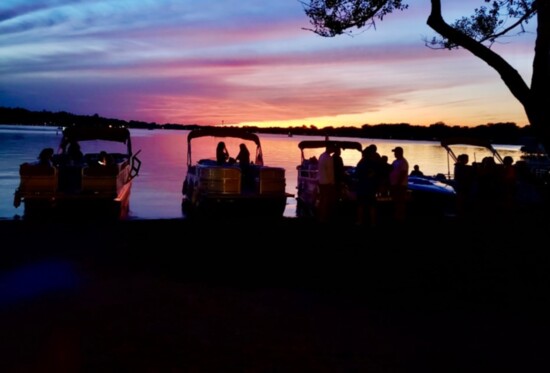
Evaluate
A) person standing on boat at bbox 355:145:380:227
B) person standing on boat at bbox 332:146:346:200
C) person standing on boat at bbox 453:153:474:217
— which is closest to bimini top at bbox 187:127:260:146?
person standing on boat at bbox 332:146:346:200

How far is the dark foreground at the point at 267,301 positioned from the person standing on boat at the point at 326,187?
8.73 ft

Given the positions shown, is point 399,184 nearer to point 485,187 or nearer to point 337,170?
A: point 337,170

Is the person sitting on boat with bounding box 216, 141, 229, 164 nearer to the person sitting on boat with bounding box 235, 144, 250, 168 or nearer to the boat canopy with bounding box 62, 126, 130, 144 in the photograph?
the person sitting on boat with bounding box 235, 144, 250, 168

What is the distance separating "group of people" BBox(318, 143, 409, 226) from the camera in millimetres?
12352

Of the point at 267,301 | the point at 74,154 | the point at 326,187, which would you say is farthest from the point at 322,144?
the point at 267,301

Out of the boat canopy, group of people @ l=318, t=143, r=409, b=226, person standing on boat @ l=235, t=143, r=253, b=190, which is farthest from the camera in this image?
the boat canopy

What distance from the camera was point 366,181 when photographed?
12375mm

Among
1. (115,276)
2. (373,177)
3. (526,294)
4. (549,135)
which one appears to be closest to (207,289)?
(115,276)

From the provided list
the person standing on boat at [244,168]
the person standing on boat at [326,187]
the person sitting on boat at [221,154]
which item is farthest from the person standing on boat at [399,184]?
the person sitting on boat at [221,154]

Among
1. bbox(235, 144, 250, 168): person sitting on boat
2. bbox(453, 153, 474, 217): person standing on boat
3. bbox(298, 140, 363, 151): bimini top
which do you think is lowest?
bbox(453, 153, 474, 217): person standing on boat

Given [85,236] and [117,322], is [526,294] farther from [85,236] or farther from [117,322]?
[85,236]

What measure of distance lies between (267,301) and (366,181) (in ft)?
21.2

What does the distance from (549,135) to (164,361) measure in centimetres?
627

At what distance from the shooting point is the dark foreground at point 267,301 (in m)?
A: 4.75
